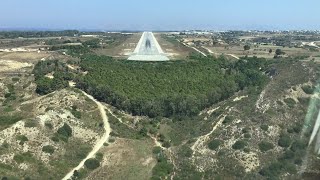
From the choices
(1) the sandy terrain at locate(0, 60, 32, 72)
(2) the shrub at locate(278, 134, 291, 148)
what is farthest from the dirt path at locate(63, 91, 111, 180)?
(1) the sandy terrain at locate(0, 60, 32, 72)

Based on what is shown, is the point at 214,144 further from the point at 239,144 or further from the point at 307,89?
the point at 307,89

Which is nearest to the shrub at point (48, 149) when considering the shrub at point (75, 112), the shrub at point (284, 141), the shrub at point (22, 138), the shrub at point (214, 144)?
the shrub at point (22, 138)

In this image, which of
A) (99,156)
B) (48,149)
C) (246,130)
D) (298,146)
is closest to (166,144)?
(99,156)

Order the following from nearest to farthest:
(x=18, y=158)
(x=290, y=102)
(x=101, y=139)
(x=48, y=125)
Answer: (x=18, y=158), (x=48, y=125), (x=101, y=139), (x=290, y=102)

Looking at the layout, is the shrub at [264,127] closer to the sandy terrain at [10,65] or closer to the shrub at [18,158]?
the shrub at [18,158]

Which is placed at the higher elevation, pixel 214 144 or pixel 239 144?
pixel 239 144

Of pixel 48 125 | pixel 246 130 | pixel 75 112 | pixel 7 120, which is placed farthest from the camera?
pixel 75 112

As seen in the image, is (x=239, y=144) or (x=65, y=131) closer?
(x=239, y=144)

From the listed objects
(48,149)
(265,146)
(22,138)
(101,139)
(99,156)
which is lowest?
(101,139)

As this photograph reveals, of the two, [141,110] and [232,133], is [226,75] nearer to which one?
[141,110]
